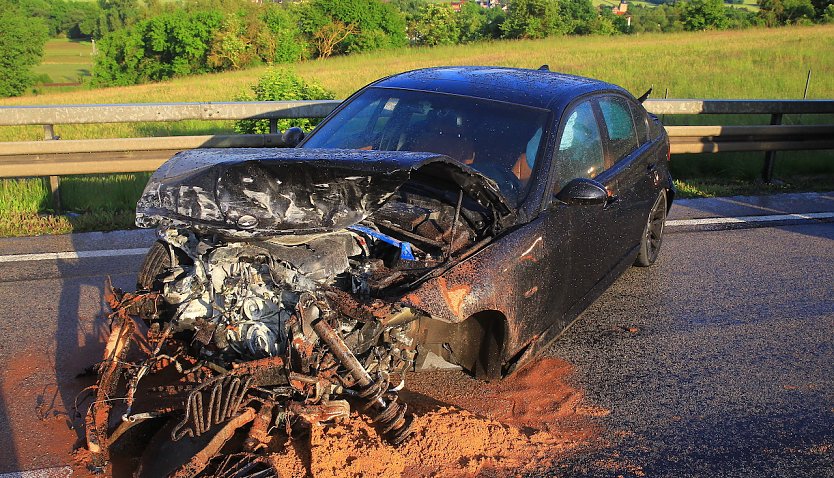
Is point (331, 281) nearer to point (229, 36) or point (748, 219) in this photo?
point (748, 219)

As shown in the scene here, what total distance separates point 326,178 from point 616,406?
6.76ft

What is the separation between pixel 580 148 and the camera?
17.4ft

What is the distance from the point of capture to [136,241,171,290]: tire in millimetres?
4391

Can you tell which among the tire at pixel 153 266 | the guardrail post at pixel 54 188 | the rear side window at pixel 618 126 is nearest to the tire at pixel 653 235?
the rear side window at pixel 618 126

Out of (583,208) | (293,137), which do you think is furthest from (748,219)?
(293,137)

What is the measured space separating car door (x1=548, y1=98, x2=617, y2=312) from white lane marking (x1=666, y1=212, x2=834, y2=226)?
3.05m

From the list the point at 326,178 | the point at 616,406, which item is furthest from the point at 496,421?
the point at 326,178

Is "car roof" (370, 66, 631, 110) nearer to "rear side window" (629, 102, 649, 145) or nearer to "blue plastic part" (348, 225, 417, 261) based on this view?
"rear side window" (629, 102, 649, 145)

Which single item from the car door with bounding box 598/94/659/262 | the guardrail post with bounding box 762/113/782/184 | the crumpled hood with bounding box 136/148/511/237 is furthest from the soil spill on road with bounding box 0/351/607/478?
the guardrail post with bounding box 762/113/782/184

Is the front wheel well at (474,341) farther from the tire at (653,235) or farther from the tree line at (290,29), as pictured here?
the tree line at (290,29)

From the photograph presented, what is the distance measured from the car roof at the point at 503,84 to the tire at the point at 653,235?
1.16m

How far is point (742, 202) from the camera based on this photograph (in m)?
9.30

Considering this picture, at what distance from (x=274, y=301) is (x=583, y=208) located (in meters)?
2.17

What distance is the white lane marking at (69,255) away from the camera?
21.6 feet
